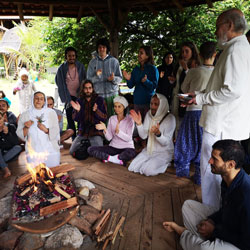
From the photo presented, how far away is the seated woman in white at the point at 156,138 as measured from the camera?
326 centimetres

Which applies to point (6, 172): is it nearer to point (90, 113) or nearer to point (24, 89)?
point (90, 113)

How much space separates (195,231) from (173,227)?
21 centimetres

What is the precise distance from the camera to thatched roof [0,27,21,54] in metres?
15.5

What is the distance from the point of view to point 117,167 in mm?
3523

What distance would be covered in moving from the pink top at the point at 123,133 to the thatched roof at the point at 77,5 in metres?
2.85

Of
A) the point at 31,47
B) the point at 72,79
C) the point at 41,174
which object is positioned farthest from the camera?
the point at 31,47

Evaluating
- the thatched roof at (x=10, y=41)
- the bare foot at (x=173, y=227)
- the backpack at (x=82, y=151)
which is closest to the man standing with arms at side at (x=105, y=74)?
the backpack at (x=82, y=151)

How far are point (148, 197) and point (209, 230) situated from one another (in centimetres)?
92

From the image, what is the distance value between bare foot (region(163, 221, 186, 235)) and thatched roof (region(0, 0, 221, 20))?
14.4ft

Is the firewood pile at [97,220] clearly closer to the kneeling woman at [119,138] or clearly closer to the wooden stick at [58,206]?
the wooden stick at [58,206]

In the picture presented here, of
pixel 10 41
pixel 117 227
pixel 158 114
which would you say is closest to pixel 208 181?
pixel 117 227

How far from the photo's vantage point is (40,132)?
3295 mm

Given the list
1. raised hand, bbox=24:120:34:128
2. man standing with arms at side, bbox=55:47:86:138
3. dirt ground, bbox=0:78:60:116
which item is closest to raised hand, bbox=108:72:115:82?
man standing with arms at side, bbox=55:47:86:138

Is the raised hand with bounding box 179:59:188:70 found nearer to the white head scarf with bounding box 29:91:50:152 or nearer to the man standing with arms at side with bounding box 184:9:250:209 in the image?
the man standing with arms at side with bounding box 184:9:250:209
